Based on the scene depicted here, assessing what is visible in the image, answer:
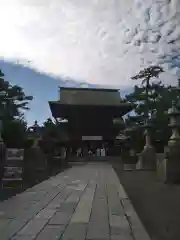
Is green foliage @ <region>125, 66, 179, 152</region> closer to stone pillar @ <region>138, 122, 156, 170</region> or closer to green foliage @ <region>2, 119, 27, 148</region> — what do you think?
stone pillar @ <region>138, 122, 156, 170</region>

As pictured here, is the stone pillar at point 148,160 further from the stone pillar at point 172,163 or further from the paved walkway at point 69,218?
the paved walkway at point 69,218

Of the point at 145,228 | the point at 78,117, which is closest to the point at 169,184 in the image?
Result: the point at 145,228

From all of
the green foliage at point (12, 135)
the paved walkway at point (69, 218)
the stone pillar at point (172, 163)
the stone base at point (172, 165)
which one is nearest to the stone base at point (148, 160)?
the green foliage at point (12, 135)

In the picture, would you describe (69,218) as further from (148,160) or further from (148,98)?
(148,98)

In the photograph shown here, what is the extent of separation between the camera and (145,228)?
17.3 feet

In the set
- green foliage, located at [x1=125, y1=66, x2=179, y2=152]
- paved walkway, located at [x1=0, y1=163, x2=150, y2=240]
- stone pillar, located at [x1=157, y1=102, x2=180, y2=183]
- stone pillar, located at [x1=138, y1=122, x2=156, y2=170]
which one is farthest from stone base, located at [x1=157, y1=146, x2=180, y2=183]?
green foliage, located at [x1=125, y1=66, x2=179, y2=152]

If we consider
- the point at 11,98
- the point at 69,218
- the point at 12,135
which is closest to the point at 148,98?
the point at 11,98

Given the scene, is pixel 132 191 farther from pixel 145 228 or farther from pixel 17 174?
pixel 145 228

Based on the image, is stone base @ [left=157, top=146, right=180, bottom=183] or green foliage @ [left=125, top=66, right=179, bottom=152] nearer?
stone base @ [left=157, top=146, right=180, bottom=183]

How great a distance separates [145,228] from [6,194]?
454 cm

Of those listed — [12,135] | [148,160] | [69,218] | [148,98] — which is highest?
[148,98]

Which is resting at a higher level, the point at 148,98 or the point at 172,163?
the point at 148,98

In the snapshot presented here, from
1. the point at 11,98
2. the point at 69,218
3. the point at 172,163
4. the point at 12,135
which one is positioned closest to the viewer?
the point at 69,218

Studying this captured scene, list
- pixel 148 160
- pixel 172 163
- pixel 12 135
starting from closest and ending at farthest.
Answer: pixel 172 163 → pixel 12 135 → pixel 148 160
